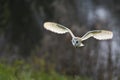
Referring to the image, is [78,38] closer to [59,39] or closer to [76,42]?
[76,42]

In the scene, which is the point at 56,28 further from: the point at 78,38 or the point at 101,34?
the point at 101,34

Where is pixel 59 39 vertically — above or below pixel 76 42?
below

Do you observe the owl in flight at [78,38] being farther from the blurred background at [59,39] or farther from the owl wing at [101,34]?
the blurred background at [59,39]

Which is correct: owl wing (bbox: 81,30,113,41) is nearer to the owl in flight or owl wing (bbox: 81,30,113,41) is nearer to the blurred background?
the owl in flight

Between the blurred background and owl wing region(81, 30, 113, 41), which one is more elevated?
owl wing region(81, 30, 113, 41)

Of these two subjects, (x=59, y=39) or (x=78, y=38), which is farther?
(x=59, y=39)

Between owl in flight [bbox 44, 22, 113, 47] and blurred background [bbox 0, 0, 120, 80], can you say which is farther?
blurred background [bbox 0, 0, 120, 80]

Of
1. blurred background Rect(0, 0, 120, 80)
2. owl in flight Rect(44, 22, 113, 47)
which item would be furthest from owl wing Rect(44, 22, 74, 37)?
blurred background Rect(0, 0, 120, 80)

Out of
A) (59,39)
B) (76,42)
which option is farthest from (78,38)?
(59,39)

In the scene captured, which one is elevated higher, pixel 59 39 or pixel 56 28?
pixel 56 28

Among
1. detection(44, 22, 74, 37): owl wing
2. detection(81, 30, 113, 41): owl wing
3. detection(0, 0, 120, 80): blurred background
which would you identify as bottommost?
detection(0, 0, 120, 80): blurred background
